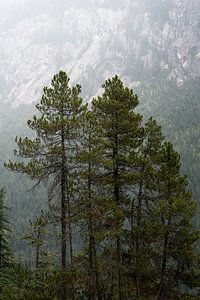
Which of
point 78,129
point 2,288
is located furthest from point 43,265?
point 78,129

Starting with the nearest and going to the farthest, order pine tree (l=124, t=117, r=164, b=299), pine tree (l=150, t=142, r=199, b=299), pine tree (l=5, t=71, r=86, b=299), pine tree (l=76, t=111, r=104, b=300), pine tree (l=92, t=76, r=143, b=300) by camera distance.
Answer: pine tree (l=76, t=111, r=104, b=300) < pine tree (l=5, t=71, r=86, b=299) < pine tree (l=92, t=76, r=143, b=300) < pine tree (l=150, t=142, r=199, b=299) < pine tree (l=124, t=117, r=164, b=299)

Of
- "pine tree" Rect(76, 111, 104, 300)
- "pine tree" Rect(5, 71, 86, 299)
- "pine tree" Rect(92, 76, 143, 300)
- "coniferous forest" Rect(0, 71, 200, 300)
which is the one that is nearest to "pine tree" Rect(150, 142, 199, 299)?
"coniferous forest" Rect(0, 71, 200, 300)

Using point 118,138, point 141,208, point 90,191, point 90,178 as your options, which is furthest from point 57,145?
point 141,208

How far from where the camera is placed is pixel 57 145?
18.6m

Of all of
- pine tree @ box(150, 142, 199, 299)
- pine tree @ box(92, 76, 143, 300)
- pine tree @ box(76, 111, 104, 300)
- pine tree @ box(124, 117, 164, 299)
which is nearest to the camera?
pine tree @ box(76, 111, 104, 300)

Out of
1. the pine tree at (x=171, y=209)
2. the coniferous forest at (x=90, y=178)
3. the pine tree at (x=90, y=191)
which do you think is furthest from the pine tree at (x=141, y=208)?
the pine tree at (x=90, y=191)

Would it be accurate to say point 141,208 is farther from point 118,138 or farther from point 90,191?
point 118,138

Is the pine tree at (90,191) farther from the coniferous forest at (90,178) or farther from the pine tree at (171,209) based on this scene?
the pine tree at (171,209)

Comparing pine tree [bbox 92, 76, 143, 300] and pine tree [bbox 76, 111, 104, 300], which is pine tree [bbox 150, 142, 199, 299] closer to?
pine tree [bbox 92, 76, 143, 300]

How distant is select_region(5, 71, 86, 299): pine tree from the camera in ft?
59.9

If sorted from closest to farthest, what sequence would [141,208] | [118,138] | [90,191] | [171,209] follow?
[90,191] → [118,138] → [171,209] → [141,208]

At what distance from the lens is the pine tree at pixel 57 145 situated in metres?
18.2

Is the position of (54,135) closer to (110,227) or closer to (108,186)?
(108,186)

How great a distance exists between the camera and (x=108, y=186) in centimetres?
1967
